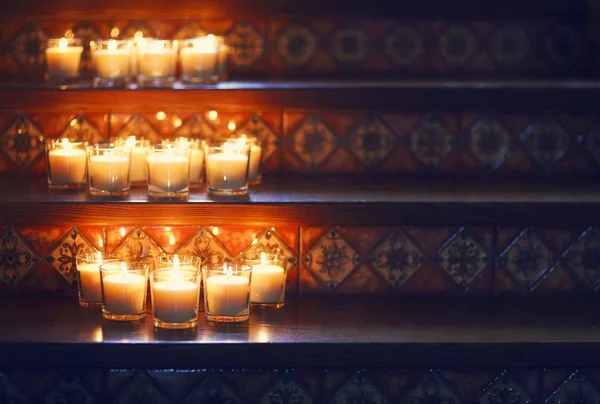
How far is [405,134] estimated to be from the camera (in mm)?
2268

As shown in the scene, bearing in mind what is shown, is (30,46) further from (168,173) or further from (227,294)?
(227,294)

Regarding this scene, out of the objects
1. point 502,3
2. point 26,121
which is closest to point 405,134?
point 502,3

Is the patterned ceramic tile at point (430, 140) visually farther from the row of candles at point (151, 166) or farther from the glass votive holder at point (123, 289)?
the glass votive holder at point (123, 289)

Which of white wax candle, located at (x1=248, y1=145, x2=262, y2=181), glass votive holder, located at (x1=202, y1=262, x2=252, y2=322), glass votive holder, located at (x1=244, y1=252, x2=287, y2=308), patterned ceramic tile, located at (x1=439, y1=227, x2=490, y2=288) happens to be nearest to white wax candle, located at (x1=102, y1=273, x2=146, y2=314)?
glass votive holder, located at (x1=202, y1=262, x2=252, y2=322)

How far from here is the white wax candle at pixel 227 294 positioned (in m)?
1.90

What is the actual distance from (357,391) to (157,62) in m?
0.87

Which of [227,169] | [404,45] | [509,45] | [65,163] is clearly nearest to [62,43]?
[65,163]

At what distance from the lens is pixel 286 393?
1952 millimetres

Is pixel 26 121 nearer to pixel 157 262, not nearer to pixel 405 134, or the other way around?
pixel 157 262

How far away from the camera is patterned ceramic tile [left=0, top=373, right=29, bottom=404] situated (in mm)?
1917

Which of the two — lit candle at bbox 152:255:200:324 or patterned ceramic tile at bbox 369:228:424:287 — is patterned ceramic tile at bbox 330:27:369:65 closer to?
patterned ceramic tile at bbox 369:228:424:287

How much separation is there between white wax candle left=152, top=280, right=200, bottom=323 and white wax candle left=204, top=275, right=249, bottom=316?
4 centimetres

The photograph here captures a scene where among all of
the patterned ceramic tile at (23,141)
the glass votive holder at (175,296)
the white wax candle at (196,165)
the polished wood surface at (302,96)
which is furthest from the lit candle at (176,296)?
the patterned ceramic tile at (23,141)

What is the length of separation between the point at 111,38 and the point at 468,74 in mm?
903
